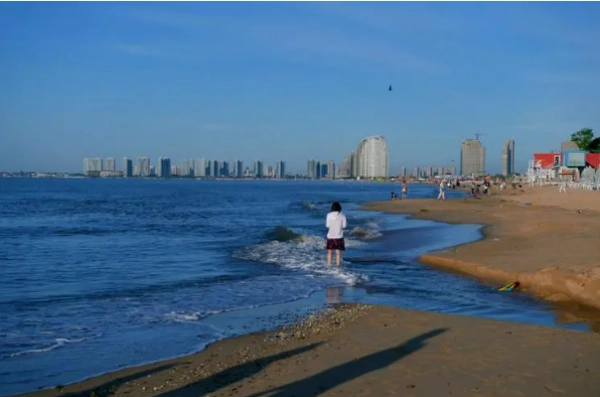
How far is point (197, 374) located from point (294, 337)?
2.06 metres

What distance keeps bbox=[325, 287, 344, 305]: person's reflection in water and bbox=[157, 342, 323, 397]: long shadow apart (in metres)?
3.97

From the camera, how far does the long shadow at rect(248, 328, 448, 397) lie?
6273 millimetres

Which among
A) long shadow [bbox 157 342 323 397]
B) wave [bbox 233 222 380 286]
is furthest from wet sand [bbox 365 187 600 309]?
long shadow [bbox 157 342 323 397]

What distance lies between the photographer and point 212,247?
23.2 metres

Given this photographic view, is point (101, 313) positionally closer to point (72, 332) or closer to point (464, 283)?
point (72, 332)

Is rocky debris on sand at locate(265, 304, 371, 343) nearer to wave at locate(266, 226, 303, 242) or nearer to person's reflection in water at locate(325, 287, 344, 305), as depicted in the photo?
person's reflection in water at locate(325, 287, 344, 305)

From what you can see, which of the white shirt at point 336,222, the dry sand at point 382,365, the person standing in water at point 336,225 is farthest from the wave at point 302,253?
the dry sand at point 382,365

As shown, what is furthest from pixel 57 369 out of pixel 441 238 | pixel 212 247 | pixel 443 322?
pixel 441 238

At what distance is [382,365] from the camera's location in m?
7.16

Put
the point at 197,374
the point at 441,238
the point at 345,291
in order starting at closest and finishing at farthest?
the point at 197,374, the point at 345,291, the point at 441,238

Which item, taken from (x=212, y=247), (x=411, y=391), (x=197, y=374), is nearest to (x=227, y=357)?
(x=197, y=374)

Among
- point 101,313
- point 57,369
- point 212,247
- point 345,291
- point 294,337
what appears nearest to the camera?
point 57,369

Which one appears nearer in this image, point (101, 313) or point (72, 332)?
point (72, 332)

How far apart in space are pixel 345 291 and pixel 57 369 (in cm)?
671
